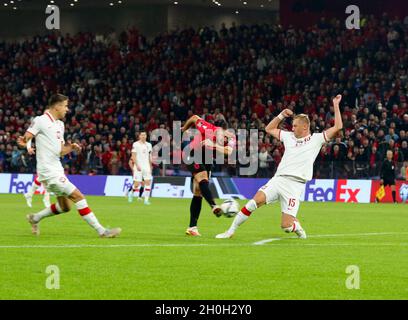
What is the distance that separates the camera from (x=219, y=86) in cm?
4841

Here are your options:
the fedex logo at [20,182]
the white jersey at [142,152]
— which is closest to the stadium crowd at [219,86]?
the fedex logo at [20,182]

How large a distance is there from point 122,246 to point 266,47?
115 feet

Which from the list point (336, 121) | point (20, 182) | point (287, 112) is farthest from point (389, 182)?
point (287, 112)

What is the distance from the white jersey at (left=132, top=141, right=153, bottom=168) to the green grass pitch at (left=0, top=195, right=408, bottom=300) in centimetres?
1308

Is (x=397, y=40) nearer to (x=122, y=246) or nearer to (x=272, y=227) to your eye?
(x=272, y=227)

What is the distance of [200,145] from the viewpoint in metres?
17.6

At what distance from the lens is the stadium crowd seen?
38.7m

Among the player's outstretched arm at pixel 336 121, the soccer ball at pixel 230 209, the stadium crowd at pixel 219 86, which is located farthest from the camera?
the stadium crowd at pixel 219 86

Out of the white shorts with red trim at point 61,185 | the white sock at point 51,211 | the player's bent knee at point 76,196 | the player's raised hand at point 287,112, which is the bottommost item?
the white sock at point 51,211

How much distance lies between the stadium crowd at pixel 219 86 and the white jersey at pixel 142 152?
4041mm

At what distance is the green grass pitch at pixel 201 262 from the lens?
1012 centimetres

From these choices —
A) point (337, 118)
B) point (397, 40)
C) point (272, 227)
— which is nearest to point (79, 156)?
point (397, 40)

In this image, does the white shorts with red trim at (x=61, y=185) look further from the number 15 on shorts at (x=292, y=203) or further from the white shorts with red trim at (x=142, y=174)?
the white shorts with red trim at (x=142, y=174)

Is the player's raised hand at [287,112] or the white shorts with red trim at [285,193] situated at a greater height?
the player's raised hand at [287,112]
